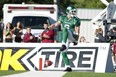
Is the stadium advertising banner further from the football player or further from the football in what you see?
the football player

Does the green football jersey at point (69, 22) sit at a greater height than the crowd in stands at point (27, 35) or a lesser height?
greater

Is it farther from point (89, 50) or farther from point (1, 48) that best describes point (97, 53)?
point (1, 48)

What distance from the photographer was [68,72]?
52.6ft

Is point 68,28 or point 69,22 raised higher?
point 69,22

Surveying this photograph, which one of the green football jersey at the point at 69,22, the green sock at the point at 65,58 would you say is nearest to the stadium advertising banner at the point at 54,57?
the green sock at the point at 65,58

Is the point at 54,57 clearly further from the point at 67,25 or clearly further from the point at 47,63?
the point at 67,25

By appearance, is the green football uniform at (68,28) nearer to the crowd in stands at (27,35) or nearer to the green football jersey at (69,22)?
the green football jersey at (69,22)

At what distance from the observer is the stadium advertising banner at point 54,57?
58.9 feet

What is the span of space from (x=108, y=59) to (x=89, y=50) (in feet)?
2.11

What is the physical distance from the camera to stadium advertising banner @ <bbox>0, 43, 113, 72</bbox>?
18.0 metres

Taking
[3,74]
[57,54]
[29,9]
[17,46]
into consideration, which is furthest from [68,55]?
[29,9]

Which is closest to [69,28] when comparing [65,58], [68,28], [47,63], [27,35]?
[68,28]

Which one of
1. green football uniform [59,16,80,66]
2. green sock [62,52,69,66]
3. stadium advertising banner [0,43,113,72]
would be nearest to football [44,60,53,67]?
stadium advertising banner [0,43,113,72]

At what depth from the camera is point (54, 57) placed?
18125 millimetres
